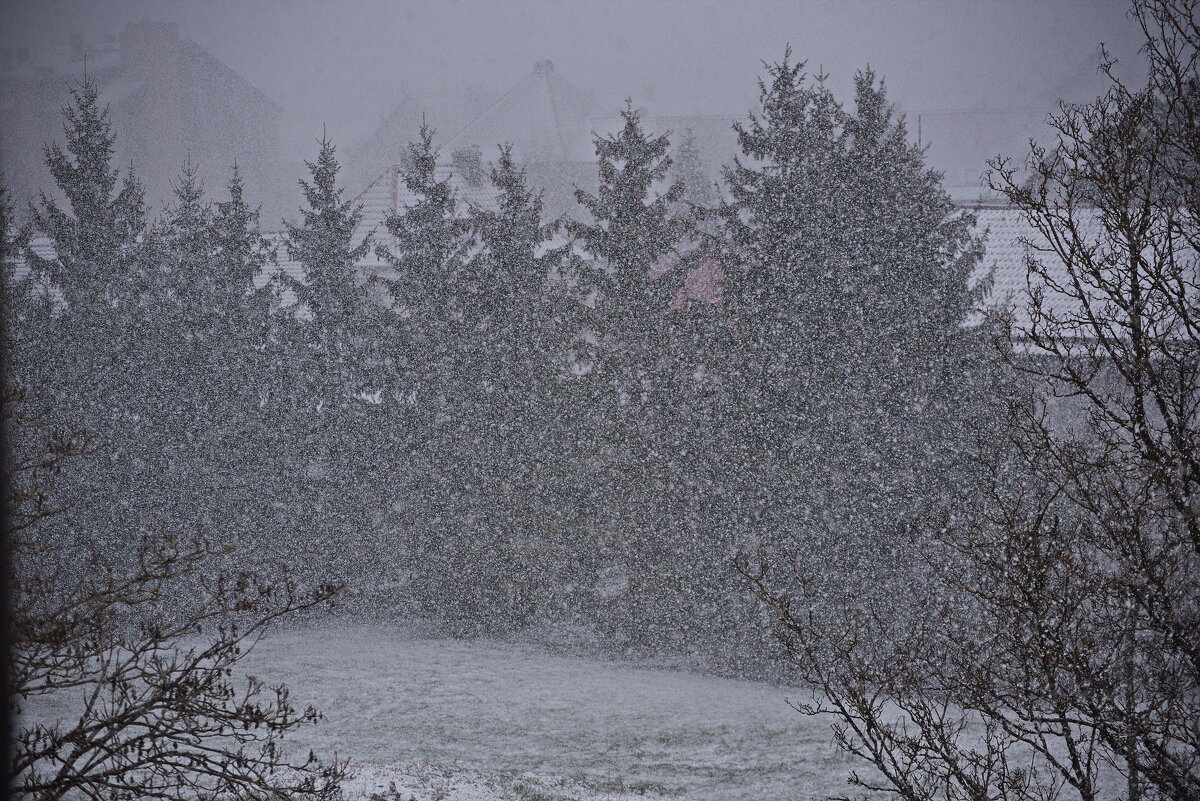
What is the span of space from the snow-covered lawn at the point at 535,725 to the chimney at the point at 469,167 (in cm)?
2433

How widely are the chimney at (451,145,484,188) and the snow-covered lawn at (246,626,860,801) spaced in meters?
24.3

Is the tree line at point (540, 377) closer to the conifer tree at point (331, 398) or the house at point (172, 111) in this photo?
the conifer tree at point (331, 398)

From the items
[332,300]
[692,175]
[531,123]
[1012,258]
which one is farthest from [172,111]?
[1012,258]

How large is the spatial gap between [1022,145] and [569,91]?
39.7 meters

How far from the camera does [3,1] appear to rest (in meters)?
1.89

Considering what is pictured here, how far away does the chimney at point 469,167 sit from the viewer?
38844 mm

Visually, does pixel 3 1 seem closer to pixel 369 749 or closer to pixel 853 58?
pixel 369 749

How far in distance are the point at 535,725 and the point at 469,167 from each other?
29471 mm

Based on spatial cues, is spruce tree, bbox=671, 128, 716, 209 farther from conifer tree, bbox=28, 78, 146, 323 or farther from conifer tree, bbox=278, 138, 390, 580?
conifer tree, bbox=28, 78, 146, 323

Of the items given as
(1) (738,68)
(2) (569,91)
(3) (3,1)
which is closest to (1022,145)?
(2) (569,91)

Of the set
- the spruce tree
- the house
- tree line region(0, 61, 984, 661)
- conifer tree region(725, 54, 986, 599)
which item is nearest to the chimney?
the spruce tree

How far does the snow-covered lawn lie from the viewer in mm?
10797

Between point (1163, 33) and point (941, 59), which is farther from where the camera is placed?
point (941, 59)

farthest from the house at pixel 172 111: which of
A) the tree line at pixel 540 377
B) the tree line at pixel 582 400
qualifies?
the tree line at pixel 582 400
